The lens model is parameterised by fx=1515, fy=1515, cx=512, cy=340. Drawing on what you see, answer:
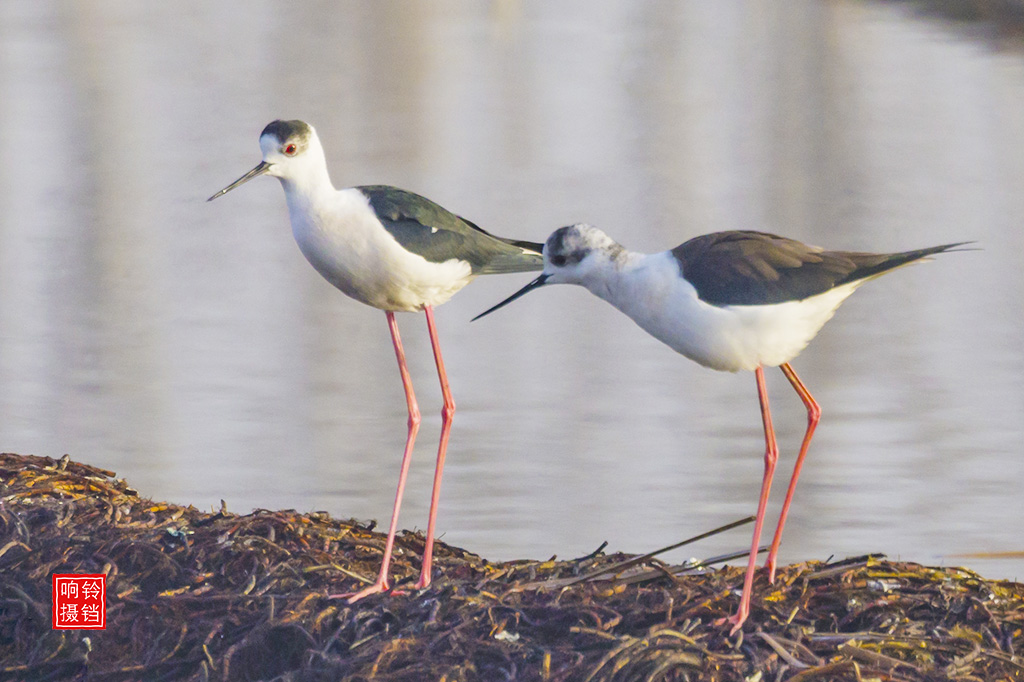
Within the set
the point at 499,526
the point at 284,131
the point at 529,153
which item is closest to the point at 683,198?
the point at 529,153

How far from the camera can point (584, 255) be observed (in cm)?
420

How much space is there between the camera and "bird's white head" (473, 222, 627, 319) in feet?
13.7

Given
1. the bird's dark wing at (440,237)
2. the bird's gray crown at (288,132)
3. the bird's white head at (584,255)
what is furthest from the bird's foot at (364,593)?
the bird's gray crown at (288,132)

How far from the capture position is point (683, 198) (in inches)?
522

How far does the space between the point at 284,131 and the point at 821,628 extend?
205cm

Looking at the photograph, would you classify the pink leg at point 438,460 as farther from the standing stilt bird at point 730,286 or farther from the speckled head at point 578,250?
the standing stilt bird at point 730,286

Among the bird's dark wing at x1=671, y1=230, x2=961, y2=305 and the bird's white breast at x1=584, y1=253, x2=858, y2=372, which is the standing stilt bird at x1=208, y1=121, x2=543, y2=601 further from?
the bird's dark wing at x1=671, y1=230, x2=961, y2=305

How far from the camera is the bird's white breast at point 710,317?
409cm

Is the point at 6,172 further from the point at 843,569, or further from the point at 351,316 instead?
the point at 843,569

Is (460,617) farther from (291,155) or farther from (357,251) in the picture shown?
(291,155)

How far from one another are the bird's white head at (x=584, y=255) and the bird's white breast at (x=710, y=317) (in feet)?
0.11

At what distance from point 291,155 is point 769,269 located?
1.42 meters

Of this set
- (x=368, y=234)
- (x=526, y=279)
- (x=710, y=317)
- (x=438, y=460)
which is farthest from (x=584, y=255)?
(x=526, y=279)

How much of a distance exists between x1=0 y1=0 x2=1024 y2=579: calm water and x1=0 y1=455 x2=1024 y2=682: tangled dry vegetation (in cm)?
169
